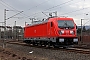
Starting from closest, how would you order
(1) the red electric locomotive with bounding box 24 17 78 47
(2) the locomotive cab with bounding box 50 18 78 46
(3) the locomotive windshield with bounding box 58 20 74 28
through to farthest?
1. (2) the locomotive cab with bounding box 50 18 78 46
2. (1) the red electric locomotive with bounding box 24 17 78 47
3. (3) the locomotive windshield with bounding box 58 20 74 28

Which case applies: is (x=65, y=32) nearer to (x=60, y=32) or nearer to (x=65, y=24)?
(x=60, y=32)

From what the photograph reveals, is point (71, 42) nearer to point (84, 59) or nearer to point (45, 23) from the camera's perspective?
point (45, 23)

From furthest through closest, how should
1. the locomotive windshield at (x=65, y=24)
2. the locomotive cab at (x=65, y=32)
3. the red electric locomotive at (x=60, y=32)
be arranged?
the locomotive windshield at (x=65, y=24), the red electric locomotive at (x=60, y=32), the locomotive cab at (x=65, y=32)

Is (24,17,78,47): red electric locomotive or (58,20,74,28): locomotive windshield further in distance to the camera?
(58,20,74,28): locomotive windshield

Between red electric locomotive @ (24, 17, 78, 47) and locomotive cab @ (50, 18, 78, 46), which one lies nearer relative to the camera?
locomotive cab @ (50, 18, 78, 46)

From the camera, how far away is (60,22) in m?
24.1

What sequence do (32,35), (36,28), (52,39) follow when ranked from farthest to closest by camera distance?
(32,35) < (36,28) < (52,39)

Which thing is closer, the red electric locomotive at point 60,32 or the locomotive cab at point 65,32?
the locomotive cab at point 65,32

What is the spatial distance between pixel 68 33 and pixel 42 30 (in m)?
6.04

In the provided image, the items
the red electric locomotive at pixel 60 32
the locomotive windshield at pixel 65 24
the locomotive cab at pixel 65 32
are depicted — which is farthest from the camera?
the locomotive windshield at pixel 65 24

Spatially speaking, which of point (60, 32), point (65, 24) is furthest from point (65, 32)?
point (65, 24)

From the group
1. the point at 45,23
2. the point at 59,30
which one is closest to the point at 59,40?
the point at 59,30

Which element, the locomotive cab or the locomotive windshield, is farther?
the locomotive windshield

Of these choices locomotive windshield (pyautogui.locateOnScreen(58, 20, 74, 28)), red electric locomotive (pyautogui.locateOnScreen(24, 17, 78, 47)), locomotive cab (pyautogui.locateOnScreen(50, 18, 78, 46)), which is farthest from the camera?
locomotive windshield (pyautogui.locateOnScreen(58, 20, 74, 28))
